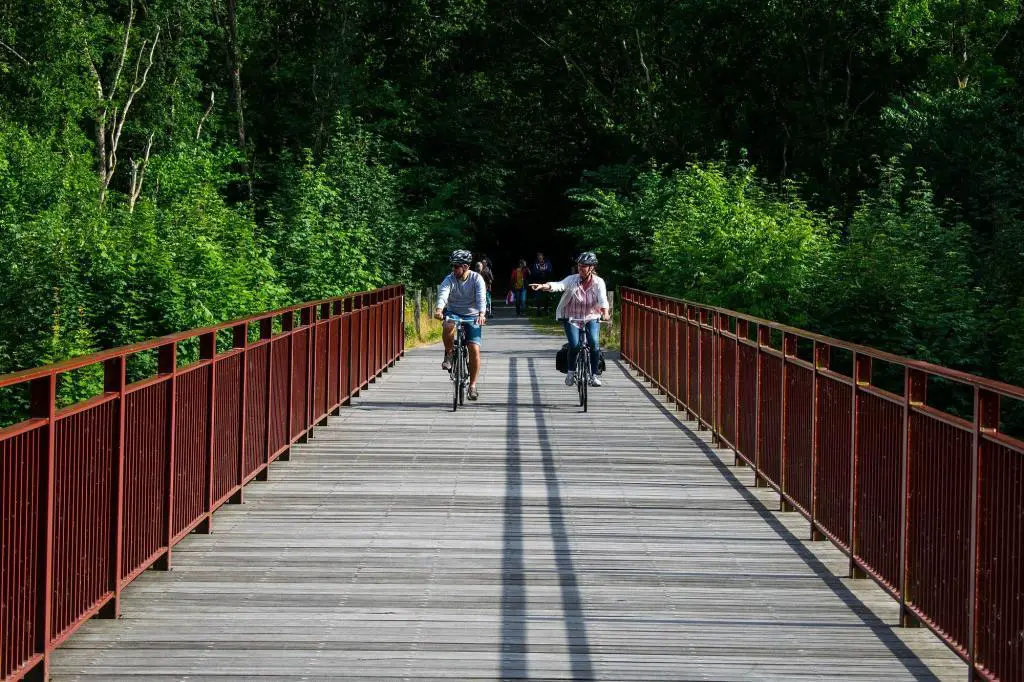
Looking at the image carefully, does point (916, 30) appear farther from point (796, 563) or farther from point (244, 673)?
point (244, 673)

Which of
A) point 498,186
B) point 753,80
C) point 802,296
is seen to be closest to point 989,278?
point 802,296

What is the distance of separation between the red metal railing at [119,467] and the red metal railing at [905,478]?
11.1 feet

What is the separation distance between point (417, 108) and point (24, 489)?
176 ft

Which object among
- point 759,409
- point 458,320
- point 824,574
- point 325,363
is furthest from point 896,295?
point 824,574

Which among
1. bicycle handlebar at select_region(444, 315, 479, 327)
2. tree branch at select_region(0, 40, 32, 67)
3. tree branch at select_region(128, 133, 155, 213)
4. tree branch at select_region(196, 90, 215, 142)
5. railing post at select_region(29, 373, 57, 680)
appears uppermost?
tree branch at select_region(0, 40, 32, 67)

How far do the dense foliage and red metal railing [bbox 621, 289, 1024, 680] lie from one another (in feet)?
54.0

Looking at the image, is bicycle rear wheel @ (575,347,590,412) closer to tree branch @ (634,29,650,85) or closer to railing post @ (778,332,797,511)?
railing post @ (778,332,797,511)

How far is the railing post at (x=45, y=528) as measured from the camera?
555 cm

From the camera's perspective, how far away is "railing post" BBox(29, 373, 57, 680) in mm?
5551

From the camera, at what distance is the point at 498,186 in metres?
58.3

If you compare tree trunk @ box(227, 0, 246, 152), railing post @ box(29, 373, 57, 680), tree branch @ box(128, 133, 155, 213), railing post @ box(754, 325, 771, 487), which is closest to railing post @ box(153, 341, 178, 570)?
railing post @ box(29, 373, 57, 680)

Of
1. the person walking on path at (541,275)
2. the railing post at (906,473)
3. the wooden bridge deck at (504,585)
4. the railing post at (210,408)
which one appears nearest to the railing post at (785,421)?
the wooden bridge deck at (504,585)

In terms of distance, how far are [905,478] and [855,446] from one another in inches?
41.0

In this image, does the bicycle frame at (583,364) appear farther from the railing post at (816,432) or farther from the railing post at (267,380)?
the railing post at (816,432)
